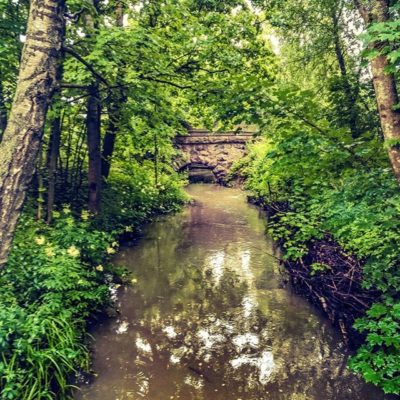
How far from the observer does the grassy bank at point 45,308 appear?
11.6 ft

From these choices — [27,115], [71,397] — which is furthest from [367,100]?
[71,397]

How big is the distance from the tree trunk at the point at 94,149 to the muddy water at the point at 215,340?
165 cm

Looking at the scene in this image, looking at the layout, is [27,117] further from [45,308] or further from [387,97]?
→ [387,97]

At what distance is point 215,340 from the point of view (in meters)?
5.18

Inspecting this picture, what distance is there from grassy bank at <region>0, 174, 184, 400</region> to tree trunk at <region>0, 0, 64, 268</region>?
95 centimetres

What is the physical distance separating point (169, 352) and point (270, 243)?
567 cm

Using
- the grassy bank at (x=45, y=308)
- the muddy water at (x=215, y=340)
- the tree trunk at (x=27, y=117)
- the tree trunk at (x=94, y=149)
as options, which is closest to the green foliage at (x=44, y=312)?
the grassy bank at (x=45, y=308)

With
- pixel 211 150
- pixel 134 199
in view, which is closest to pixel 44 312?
pixel 134 199

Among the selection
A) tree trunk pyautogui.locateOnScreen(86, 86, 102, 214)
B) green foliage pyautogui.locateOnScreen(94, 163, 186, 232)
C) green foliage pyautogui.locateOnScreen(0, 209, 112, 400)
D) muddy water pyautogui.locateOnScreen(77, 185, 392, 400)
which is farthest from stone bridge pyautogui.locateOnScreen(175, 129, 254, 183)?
green foliage pyautogui.locateOnScreen(0, 209, 112, 400)

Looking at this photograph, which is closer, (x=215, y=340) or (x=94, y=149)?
(x=215, y=340)

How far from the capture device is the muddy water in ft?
13.8

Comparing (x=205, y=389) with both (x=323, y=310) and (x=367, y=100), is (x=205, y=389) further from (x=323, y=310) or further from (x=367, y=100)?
(x=367, y=100)

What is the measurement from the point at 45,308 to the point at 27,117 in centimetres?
221

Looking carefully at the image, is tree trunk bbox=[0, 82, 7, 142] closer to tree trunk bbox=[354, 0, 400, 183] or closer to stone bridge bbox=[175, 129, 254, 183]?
tree trunk bbox=[354, 0, 400, 183]
